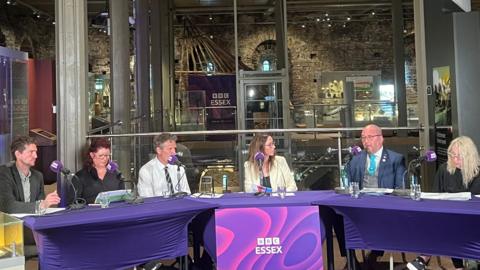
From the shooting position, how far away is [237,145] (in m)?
7.69

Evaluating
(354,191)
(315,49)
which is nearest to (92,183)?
(354,191)

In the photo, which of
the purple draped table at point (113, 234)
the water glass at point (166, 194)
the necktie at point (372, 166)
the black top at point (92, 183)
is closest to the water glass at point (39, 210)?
the purple draped table at point (113, 234)

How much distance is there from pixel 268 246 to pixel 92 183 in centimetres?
153

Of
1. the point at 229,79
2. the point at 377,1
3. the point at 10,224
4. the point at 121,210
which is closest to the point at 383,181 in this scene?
the point at 121,210

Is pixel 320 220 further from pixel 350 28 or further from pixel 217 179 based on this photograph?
pixel 350 28

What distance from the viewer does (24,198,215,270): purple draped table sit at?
2.97 meters

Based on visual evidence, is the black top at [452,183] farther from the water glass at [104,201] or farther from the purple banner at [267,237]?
the water glass at [104,201]

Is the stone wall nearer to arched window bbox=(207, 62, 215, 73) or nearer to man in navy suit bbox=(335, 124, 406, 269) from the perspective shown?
arched window bbox=(207, 62, 215, 73)

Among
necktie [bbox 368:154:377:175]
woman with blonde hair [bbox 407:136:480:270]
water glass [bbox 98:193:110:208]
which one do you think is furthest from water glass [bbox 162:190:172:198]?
woman with blonde hair [bbox 407:136:480:270]

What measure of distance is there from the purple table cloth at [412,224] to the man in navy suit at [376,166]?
35.2 inches

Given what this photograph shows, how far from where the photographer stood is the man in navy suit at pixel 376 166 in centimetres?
433

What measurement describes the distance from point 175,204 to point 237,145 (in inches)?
167

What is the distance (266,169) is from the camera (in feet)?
14.6

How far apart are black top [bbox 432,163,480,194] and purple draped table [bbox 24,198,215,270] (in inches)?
73.7
